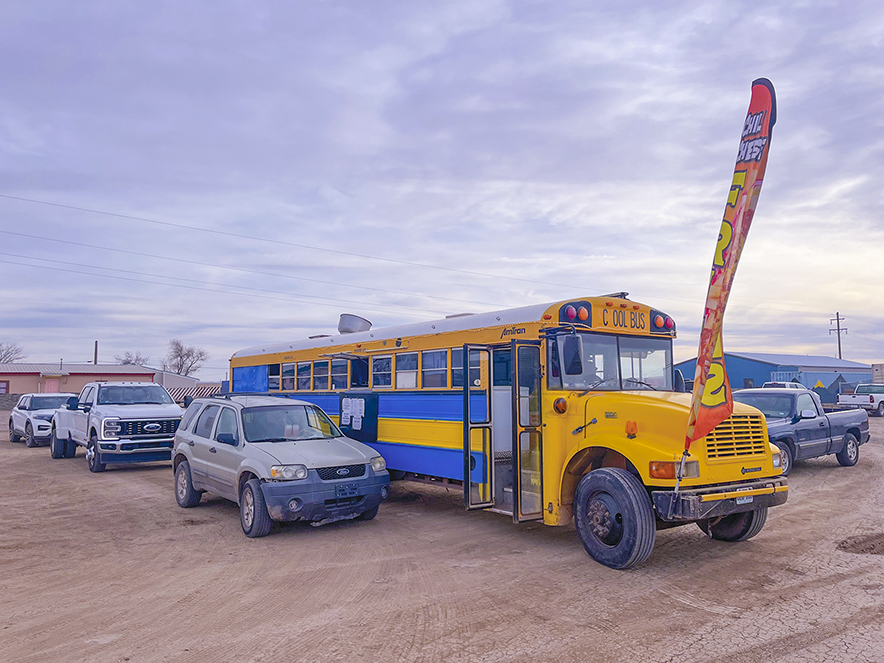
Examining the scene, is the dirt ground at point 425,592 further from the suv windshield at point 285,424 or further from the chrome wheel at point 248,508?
the suv windshield at point 285,424

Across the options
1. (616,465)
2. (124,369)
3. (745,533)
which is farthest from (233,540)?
(124,369)

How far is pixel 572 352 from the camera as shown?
720 centimetres

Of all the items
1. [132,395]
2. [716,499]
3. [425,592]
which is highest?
[132,395]

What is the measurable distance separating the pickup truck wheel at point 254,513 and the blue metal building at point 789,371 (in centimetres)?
3869

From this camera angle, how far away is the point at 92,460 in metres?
14.8

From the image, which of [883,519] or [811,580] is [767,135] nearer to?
Answer: [811,580]

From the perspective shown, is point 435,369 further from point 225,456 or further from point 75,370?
point 75,370

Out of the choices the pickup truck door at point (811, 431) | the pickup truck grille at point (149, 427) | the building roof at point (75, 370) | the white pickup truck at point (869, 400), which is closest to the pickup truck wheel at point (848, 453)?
the pickup truck door at point (811, 431)

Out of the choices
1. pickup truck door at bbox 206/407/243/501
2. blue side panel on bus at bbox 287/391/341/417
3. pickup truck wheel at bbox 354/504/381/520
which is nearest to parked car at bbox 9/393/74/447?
blue side panel on bus at bbox 287/391/341/417

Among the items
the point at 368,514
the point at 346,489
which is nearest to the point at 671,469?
the point at 346,489

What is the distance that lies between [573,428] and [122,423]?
11035 millimetres

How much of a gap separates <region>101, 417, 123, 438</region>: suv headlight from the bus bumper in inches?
473

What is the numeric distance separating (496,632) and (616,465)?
9.36ft

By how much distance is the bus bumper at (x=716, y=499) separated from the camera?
248 inches
